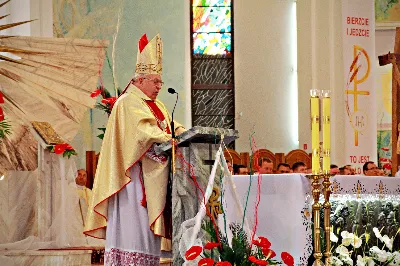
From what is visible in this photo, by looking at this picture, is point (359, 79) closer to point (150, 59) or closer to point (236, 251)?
point (150, 59)

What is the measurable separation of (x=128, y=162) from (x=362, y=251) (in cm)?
175

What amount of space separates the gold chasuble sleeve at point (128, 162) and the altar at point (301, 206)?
34.6 inches

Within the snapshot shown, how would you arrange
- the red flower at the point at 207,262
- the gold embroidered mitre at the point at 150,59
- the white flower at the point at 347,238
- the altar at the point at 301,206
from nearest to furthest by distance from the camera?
the red flower at the point at 207,262 → the white flower at the point at 347,238 → the altar at the point at 301,206 → the gold embroidered mitre at the point at 150,59

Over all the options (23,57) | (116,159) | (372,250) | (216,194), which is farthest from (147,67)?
(23,57)

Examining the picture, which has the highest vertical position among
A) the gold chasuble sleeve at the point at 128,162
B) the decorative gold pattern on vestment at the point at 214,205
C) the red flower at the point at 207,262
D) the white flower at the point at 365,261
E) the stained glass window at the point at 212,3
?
the stained glass window at the point at 212,3

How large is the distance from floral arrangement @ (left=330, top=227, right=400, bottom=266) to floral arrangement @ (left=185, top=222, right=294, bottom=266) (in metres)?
0.37

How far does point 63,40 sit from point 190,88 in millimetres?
3482

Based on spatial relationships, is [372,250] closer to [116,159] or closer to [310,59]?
[116,159]

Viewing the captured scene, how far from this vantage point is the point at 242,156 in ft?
40.1

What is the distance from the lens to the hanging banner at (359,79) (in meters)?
12.7

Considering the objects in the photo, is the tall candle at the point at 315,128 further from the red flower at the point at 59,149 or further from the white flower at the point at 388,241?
the red flower at the point at 59,149

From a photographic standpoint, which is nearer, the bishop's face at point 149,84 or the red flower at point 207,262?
the red flower at point 207,262

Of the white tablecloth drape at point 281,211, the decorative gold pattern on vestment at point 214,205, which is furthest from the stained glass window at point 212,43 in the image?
the white tablecloth drape at point 281,211

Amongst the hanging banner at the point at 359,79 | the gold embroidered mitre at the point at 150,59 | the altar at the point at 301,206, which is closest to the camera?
the altar at the point at 301,206
